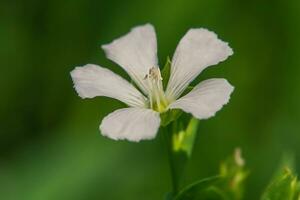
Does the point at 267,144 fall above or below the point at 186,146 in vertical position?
below

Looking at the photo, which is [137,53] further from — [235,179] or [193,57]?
[235,179]

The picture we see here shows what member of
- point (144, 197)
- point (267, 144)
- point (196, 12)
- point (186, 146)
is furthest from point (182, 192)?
point (196, 12)

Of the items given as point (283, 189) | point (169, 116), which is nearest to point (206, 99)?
point (169, 116)

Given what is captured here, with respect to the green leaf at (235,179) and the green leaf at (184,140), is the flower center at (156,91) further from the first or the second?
the green leaf at (235,179)

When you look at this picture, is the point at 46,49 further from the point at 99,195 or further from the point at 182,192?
the point at 182,192

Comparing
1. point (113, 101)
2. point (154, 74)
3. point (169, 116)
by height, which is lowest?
point (113, 101)

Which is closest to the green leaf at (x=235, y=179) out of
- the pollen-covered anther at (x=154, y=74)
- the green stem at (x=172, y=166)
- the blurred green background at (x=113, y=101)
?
the green stem at (x=172, y=166)
